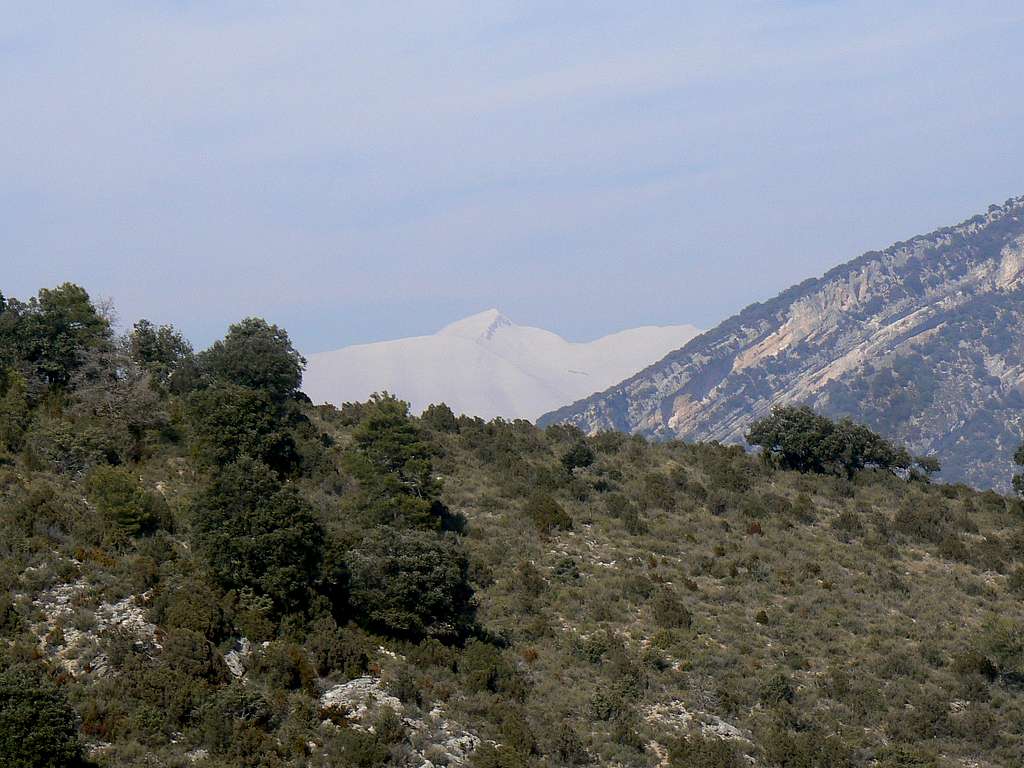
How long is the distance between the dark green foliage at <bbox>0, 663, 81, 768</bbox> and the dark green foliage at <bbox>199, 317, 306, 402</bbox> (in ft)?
102

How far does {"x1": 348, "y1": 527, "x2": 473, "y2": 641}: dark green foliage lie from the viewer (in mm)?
34438

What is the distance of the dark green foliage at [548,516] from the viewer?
47.0 meters

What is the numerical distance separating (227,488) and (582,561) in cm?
1613

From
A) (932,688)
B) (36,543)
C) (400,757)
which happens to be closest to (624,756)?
(400,757)

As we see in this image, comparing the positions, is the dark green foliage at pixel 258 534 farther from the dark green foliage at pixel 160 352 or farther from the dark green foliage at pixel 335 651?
the dark green foliage at pixel 160 352

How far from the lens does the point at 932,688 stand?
3488 centimetres

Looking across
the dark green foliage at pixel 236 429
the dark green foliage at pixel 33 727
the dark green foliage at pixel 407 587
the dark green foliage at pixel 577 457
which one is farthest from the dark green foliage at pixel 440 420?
the dark green foliage at pixel 33 727

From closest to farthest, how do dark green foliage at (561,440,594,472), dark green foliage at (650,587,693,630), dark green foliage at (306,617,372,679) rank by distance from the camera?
dark green foliage at (306,617,372,679), dark green foliage at (650,587,693,630), dark green foliage at (561,440,594,472)

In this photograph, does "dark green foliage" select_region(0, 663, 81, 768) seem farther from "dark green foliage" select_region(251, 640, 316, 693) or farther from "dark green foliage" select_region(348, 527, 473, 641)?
"dark green foliage" select_region(348, 527, 473, 641)

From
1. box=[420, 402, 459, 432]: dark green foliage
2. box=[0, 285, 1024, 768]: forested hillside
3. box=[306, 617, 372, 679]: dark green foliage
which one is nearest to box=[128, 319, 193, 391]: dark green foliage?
box=[0, 285, 1024, 768]: forested hillside

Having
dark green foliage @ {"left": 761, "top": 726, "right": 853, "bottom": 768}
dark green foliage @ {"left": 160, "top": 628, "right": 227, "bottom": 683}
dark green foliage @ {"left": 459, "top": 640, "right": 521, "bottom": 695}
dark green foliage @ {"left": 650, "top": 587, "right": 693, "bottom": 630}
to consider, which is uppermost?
dark green foliage @ {"left": 160, "top": 628, "right": 227, "bottom": 683}

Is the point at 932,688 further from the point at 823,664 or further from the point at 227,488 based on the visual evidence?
the point at 227,488

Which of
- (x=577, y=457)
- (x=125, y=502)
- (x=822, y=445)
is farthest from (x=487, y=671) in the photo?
(x=822, y=445)

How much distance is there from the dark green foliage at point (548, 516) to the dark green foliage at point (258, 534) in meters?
13.4
